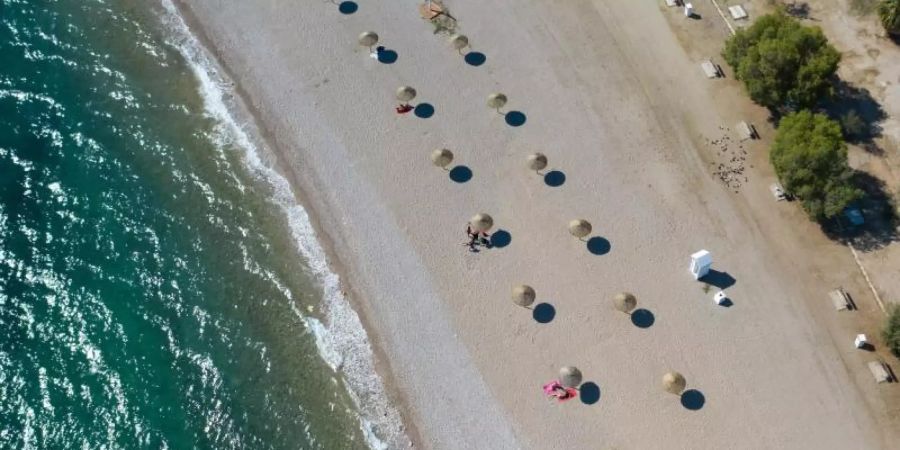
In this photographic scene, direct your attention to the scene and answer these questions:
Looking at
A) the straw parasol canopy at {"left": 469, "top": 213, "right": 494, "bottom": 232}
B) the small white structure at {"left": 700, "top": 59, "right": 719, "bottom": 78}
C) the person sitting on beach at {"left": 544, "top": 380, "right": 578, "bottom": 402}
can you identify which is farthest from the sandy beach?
→ the straw parasol canopy at {"left": 469, "top": 213, "right": 494, "bottom": 232}

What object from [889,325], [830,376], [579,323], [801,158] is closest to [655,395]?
[579,323]

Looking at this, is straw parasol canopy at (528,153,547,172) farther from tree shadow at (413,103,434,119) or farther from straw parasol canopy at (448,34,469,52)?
straw parasol canopy at (448,34,469,52)

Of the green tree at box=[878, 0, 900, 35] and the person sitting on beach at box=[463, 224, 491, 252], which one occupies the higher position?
the green tree at box=[878, 0, 900, 35]

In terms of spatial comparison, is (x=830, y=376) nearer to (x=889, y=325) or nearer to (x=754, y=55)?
(x=889, y=325)

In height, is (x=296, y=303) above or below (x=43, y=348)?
above

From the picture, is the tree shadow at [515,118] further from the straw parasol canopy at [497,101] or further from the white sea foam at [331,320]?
the white sea foam at [331,320]

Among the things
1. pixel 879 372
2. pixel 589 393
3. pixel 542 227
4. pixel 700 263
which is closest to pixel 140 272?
pixel 542 227
